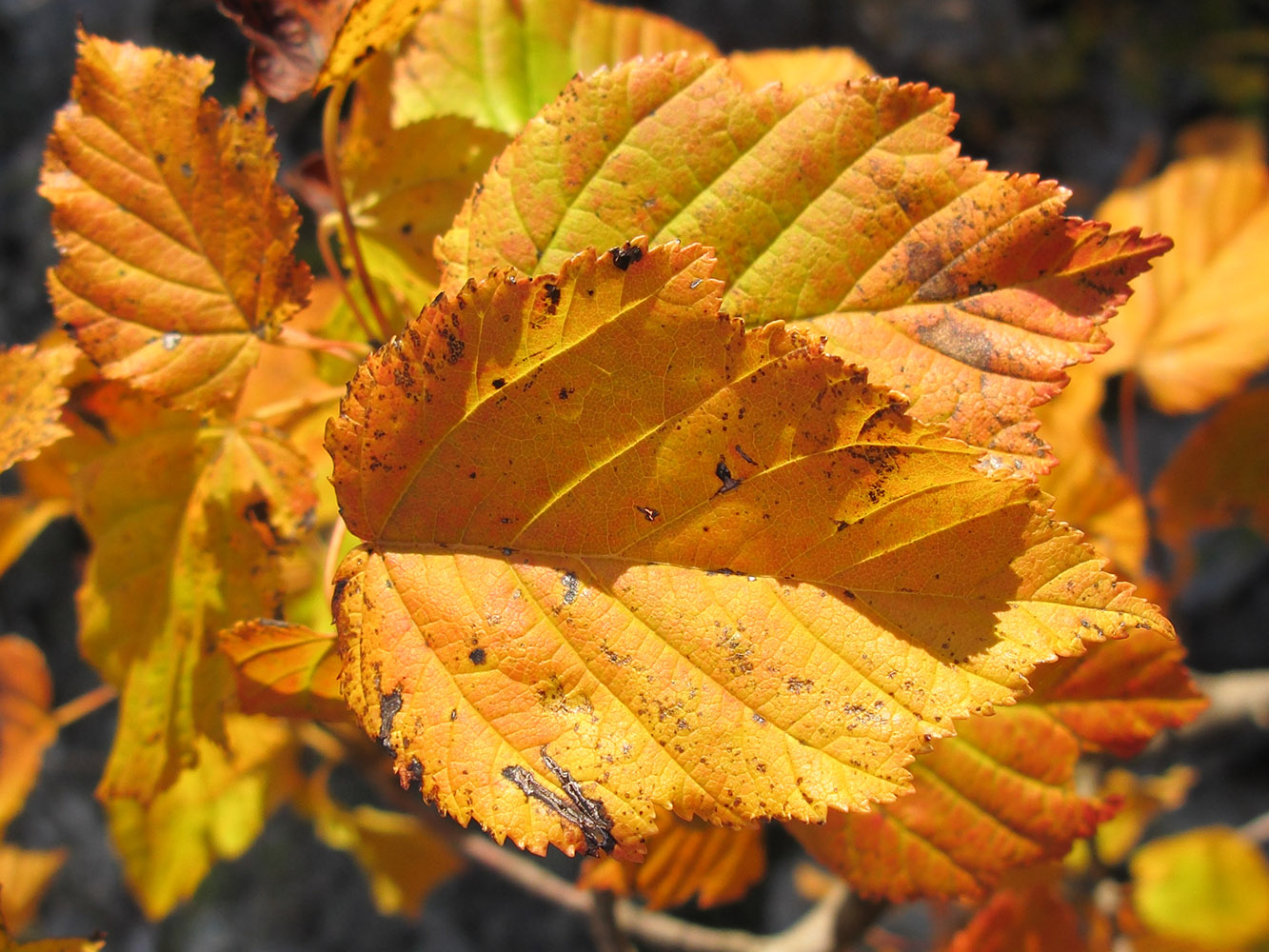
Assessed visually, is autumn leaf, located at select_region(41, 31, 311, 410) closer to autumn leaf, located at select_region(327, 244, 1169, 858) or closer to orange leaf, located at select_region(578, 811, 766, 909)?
autumn leaf, located at select_region(327, 244, 1169, 858)

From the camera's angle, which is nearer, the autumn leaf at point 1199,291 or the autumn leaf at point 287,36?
the autumn leaf at point 287,36

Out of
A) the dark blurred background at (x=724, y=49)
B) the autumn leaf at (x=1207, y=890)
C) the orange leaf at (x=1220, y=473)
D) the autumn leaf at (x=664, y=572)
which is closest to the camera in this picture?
the autumn leaf at (x=664, y=572)

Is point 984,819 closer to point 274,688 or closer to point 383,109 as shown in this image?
point 274,688

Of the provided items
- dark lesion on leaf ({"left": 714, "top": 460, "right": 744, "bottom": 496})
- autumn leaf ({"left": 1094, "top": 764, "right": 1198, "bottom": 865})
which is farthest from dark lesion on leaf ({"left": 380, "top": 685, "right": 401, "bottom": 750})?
autumn leaf ({"left": 1094, "top": 764, "right": 1198, "bottom": 865})

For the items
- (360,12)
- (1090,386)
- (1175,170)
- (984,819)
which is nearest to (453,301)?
(360,12)

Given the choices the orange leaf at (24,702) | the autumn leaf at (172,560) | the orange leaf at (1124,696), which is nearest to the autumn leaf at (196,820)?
the orange leaf at (24,702)

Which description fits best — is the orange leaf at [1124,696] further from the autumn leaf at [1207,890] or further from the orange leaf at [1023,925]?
the autumn leaf at [1207,890]
